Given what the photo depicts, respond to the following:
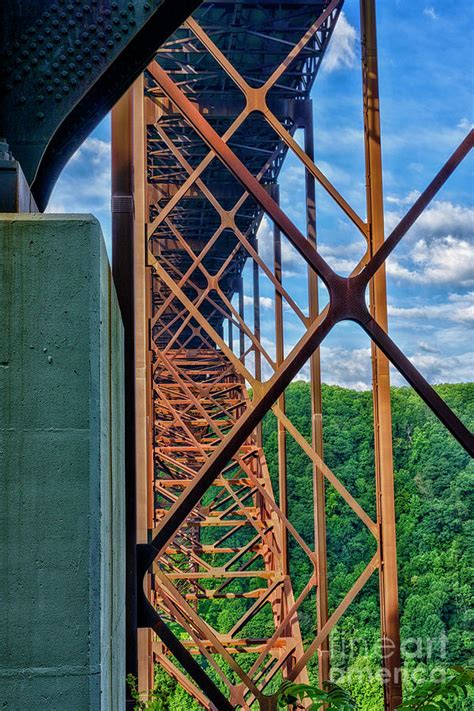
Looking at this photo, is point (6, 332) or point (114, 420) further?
point (114, 420)

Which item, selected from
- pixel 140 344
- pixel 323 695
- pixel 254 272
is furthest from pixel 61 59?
pixel 254 272

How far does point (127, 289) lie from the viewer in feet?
14.1

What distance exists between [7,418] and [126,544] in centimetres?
187

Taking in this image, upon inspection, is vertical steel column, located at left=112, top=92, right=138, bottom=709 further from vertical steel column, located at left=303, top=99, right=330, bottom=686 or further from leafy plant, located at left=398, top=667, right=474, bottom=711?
vertical steel column, located at left=303, top=99, right=330, bottom=686

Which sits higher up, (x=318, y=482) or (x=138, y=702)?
(x=318, y=482)

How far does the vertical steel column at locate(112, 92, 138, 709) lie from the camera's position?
13.4 feet

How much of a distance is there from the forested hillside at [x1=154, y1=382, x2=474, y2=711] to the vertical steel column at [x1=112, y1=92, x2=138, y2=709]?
3724 cm

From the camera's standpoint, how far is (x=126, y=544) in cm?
405

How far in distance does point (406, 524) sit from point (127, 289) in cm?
4593

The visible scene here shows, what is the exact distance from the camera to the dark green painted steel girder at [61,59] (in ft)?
9.59

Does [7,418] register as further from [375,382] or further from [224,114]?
[224,114]

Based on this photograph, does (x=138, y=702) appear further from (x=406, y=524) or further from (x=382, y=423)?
(x=406, y=524)

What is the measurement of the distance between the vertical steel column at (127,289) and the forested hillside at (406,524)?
37.2 m

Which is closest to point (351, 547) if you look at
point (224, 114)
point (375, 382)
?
point (224, 114)
